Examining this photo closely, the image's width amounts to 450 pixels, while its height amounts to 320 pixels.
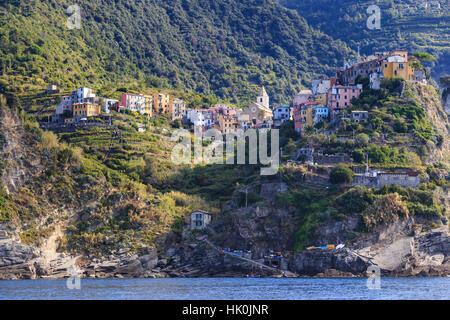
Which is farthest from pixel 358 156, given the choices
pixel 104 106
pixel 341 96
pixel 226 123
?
pixel 104 106

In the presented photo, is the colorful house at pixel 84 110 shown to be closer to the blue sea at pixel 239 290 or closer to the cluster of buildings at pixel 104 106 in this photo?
the cluster of buildings at pixel 104 106

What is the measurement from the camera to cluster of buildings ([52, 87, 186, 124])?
115188 mm

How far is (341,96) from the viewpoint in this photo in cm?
10638

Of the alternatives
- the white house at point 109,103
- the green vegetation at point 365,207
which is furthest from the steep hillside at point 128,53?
the green vegetation at point 365,207

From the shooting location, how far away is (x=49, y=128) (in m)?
113

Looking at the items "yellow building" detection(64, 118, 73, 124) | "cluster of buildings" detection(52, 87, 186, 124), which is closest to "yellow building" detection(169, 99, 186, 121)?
"cluster of buildings" detection(52, 87, 186, 124)

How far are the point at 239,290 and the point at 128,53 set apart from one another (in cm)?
11101

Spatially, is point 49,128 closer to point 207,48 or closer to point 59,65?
point 59,65

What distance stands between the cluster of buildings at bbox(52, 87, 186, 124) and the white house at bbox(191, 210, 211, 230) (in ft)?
101

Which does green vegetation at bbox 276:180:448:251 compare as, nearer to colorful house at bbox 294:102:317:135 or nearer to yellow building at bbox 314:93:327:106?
colorful house at bbox 294:102:317:135

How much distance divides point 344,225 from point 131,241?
79.9ft

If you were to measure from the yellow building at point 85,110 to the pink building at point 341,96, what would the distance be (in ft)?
116

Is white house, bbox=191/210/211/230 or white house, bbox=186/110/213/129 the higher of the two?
white house, bbox=186/110/213/129

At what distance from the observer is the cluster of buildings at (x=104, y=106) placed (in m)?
115
